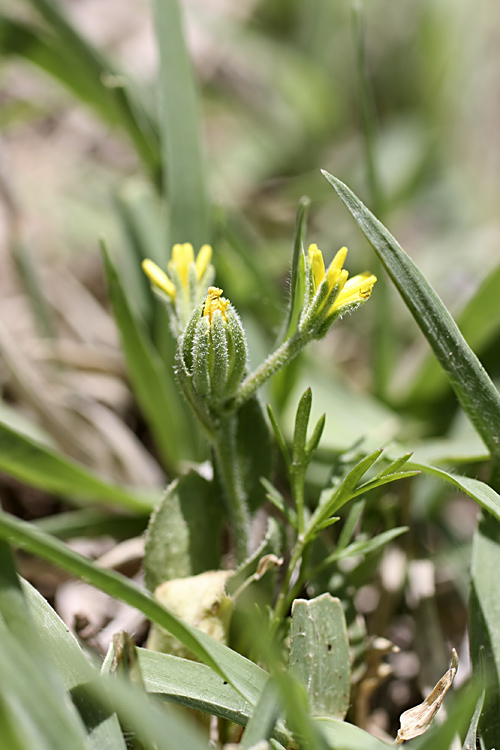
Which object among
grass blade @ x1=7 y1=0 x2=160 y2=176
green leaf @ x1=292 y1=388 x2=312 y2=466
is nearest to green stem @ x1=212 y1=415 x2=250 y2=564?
green leaf @ x1=292 y1=388 x2=312 y2=466

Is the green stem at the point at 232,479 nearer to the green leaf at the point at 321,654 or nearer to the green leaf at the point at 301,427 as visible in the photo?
the green leaf at the point at 301,427

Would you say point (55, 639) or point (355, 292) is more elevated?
point (355, 292)

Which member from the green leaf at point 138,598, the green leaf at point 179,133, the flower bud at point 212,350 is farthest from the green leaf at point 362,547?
the green leaf at point 179,133

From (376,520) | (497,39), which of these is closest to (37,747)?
(376,520)

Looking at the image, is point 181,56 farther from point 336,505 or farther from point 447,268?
point 447,268

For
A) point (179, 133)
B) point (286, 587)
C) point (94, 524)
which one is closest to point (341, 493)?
point (286, 587)

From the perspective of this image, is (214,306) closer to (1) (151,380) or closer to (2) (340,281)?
(2) (340,281)
